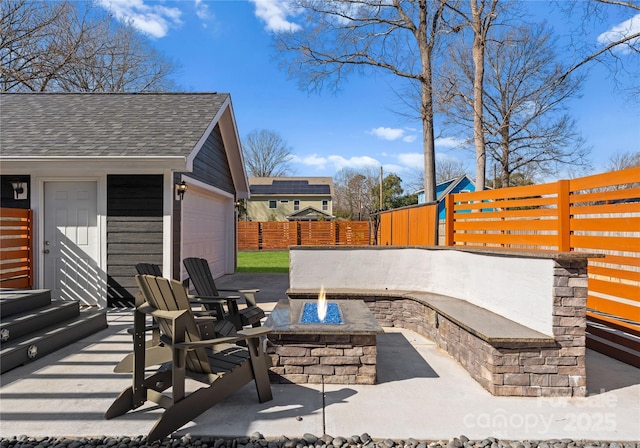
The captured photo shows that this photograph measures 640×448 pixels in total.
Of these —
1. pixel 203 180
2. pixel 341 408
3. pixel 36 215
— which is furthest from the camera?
pixel 203 180

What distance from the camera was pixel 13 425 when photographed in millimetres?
2486

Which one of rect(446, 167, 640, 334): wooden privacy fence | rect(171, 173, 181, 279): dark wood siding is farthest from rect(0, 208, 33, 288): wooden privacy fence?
rect(446, 167, 640, 334): wooden privacy fence

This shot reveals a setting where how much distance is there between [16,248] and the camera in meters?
5.69

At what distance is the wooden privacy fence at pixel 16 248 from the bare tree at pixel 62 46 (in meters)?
9.63

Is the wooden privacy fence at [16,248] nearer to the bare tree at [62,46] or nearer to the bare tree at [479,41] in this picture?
the bare tree at [479,41]

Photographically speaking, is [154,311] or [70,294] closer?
[154,311]

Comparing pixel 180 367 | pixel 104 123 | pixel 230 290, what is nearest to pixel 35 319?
pixel 230 290

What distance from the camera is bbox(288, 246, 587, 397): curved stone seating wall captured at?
2.96m

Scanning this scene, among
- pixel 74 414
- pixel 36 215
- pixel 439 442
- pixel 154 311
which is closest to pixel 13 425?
pixel 74 414

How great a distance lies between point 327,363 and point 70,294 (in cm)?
508

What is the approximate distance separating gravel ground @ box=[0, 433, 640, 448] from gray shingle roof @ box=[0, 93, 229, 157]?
428 cm

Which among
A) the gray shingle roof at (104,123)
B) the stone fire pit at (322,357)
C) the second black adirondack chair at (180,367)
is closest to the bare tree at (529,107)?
the gray shingle roof at (104,123)

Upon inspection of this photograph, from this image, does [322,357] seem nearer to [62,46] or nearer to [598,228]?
[598,228]

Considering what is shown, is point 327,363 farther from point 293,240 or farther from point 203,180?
point 293,240
